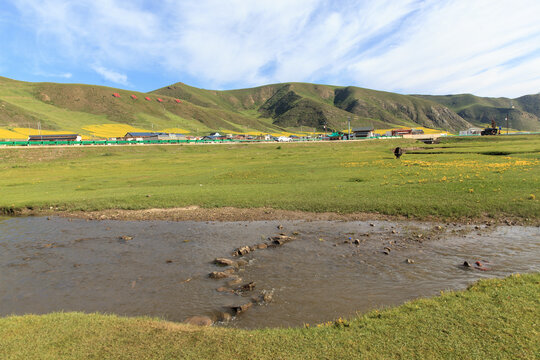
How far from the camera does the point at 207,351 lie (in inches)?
261

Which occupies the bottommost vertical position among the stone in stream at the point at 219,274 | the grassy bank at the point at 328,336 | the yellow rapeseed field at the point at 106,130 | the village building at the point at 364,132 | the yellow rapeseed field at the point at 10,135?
the stone in stream at the point at 219,274

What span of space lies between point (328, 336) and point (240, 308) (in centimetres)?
358

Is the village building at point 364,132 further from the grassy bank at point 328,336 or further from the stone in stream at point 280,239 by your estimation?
the grassy bank at point 328,336

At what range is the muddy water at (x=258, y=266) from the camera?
33.0ft

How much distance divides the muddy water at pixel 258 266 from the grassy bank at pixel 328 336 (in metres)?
1.60

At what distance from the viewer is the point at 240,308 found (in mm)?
9688

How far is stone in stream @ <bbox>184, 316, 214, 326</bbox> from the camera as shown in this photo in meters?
8.96

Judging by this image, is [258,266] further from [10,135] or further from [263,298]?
[10,135]

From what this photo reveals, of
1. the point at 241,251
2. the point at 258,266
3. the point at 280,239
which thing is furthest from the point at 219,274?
the point at 280,239

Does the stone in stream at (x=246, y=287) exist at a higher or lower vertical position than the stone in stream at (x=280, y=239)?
lower

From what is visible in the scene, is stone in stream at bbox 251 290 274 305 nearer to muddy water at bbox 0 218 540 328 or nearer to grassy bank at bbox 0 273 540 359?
muddy water at bbox 0 218 540 328

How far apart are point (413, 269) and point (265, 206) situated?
1318cm

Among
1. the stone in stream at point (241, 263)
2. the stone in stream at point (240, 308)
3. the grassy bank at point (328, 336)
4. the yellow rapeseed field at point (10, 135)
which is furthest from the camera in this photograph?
the yellow rapeseed field at point (10, 135)

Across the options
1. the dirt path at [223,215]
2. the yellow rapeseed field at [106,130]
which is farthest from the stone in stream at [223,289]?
the yellow rapeseed field at [106,130]
